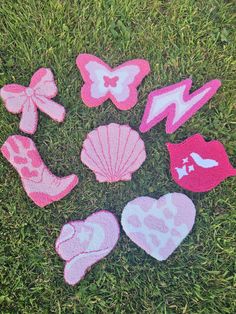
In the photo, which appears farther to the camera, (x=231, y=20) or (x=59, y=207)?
(x=231, y=20)

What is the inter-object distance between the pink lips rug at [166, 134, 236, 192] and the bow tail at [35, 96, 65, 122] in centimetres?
42

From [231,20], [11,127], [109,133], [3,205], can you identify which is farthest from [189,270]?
[231,20]

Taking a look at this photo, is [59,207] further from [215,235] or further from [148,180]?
[215,235]

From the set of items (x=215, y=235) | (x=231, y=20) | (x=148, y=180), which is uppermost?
(x=231, y=20)

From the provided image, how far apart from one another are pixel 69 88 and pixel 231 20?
2.25 ft

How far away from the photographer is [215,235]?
1.86 metres

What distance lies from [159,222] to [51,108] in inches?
23.1

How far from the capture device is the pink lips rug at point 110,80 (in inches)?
76.8

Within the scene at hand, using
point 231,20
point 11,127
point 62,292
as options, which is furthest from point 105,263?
point 231,20

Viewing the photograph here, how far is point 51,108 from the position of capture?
1950mm

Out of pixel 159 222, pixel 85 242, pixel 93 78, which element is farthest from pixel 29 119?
pixel 159 222

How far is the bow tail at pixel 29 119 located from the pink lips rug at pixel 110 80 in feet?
0.64

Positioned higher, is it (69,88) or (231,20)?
(231,20)

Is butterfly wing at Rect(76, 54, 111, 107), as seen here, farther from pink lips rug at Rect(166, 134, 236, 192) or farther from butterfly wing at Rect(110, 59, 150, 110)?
pink lips rug at Rect(166, 134, 236, 192)
